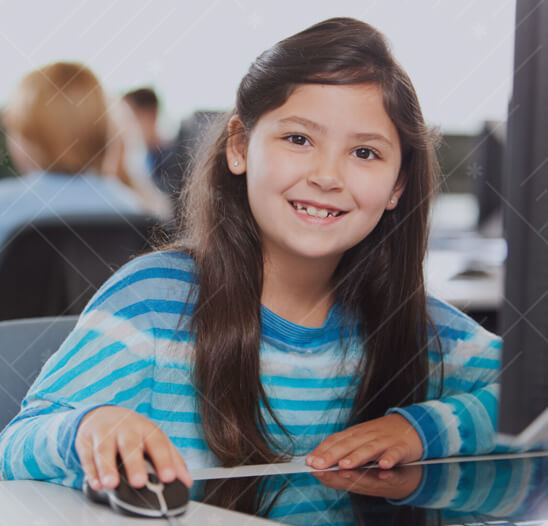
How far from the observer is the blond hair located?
1765 millimetres

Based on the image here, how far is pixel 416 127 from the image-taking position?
1.02 metres

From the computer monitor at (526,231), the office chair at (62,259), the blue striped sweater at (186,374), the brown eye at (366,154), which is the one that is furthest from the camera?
the office chair at (62,259)

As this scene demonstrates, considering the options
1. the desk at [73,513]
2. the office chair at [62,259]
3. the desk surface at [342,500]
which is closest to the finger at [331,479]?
the desk surface at [342,500]

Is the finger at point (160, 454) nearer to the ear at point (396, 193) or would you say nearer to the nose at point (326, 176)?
the nose at point (326, 176)

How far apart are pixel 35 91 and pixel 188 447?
114cm

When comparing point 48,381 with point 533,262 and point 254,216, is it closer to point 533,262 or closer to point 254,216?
point 254,216

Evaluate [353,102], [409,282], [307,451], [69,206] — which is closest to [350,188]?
[353,102]

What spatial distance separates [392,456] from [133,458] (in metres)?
0.32

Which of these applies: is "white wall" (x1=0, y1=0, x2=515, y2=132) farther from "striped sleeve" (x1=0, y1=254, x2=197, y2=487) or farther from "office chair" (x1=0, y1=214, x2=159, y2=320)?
"striped sleeve" (x1=0, y1=254, x2=197, y2=487)

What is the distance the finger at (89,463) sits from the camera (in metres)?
0.58

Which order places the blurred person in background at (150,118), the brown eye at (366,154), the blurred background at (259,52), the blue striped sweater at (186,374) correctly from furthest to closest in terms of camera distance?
the blurred person in background at (150,118) → the blurred background at (259,52) → the brown eye at (366,154) → the blue striped sweater at (186,374)

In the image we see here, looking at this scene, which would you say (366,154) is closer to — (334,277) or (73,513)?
(334,277)

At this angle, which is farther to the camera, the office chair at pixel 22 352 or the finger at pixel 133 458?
the office chair at pixel 22 352

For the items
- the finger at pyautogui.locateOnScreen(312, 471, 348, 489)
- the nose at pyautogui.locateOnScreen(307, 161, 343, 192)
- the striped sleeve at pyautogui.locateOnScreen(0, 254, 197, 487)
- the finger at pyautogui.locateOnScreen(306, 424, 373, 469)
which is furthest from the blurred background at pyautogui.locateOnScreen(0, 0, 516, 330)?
the finger at pyautogui.locateOnScreen(312, 471, 348, 489)
